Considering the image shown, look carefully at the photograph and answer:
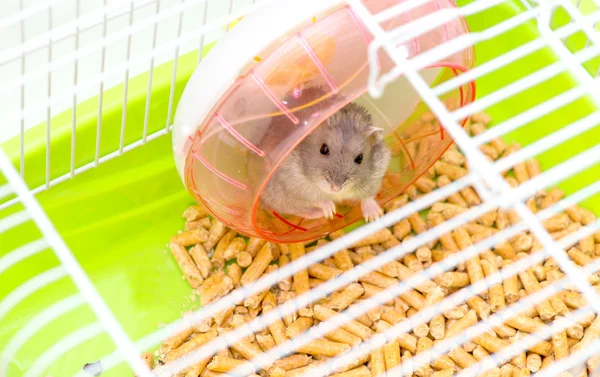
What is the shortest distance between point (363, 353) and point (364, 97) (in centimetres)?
66

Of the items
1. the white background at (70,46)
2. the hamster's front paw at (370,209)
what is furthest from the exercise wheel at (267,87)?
the white background at (70,46)

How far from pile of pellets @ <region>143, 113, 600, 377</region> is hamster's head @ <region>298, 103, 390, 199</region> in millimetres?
269

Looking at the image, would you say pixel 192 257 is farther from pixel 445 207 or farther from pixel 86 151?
pixel 445 207

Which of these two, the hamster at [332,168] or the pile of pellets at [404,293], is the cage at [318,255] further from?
the hamster at [332,168]

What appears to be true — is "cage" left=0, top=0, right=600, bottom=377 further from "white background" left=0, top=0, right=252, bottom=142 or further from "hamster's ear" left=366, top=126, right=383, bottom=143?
"white background" left=0, top=0, right=252, bottom=142

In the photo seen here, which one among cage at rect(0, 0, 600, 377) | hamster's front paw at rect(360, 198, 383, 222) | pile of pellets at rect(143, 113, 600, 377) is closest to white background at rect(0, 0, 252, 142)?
cage at rect(0, 0, 600, 377)

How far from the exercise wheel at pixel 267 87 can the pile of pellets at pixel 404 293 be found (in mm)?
210

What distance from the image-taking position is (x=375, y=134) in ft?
5.65

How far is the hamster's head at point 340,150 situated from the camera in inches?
66.0

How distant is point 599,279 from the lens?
181 centimetres

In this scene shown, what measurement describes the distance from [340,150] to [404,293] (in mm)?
410

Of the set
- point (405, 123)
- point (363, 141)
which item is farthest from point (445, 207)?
point (363, 141)

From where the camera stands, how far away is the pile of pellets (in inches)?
66.2

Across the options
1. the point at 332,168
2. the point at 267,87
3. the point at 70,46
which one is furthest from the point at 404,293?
the point at 70,46
